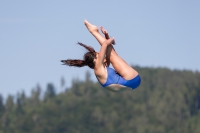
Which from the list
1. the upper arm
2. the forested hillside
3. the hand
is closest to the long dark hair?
the upper arm

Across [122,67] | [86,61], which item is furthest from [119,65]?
[86,61]

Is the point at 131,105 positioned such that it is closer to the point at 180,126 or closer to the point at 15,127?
the point at 180,126

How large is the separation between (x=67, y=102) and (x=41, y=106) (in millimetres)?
4525

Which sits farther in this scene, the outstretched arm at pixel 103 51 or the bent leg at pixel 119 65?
the bent leg at pixel 119 65

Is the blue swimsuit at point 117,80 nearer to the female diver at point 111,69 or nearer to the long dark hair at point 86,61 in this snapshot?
the female diver at point 111,69

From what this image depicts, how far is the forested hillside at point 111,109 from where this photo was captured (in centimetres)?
11325

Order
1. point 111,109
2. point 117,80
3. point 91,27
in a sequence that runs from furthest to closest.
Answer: point 111,109
point 91,27
point 117,80

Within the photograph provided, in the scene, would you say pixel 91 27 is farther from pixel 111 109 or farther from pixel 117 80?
pixel 111 109

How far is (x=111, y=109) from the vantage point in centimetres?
12512

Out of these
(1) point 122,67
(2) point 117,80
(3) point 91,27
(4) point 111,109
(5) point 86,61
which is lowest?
(2) point 117,80

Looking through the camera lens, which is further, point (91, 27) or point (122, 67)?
point (91, 27)

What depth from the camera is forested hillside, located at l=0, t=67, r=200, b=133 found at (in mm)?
113250

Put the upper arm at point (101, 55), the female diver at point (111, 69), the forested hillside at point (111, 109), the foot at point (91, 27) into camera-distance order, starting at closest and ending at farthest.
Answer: the upper arm at point (101, 55)
the female diver at point (111, 69)
the foot at point (91, 27)
the forested hillside at point (111, 109)

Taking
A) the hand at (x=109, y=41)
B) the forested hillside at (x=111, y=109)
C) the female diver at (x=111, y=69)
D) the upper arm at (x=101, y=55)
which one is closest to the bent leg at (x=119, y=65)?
the female diver at (x=111, y=69)
